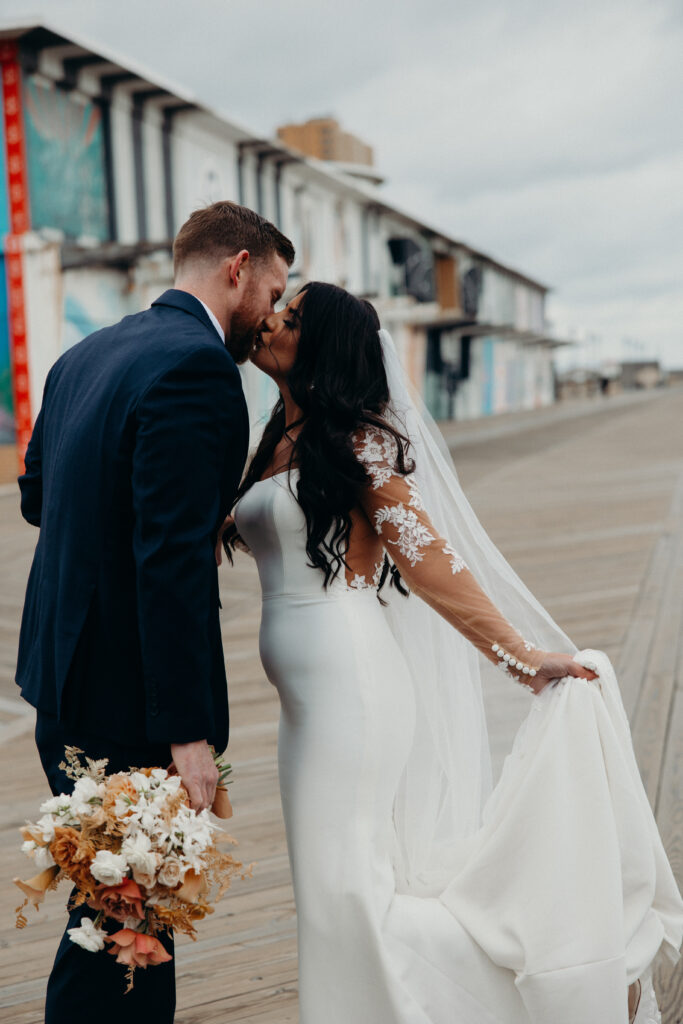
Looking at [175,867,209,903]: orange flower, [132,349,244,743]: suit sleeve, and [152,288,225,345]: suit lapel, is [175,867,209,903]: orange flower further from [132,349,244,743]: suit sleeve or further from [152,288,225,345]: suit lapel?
[152,288,225,345]: suit lapel

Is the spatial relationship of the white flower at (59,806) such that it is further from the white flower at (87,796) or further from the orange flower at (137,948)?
the orange flower at (137,948)

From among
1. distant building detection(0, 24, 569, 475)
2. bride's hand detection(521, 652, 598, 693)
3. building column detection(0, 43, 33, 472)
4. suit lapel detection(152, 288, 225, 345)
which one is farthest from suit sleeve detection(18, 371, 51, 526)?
distant building detection(0, 24, 569, 475)

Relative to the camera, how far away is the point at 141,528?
67.7 inches

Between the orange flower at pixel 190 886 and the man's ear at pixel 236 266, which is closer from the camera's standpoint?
the orange flower at pixel 190 886

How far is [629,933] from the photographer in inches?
80.3

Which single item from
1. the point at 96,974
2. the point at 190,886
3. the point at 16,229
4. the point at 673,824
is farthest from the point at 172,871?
the point at 16,229

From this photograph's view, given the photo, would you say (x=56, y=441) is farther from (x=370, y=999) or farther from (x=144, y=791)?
(x=370, y=999)

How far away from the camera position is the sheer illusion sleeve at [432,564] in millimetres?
2066

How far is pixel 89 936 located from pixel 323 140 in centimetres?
5044

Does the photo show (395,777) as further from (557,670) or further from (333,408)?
(333,408)

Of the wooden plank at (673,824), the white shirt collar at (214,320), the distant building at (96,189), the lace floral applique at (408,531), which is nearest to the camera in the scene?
the white shirt collar at (214,320)

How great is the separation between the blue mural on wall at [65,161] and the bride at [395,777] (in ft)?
45.2

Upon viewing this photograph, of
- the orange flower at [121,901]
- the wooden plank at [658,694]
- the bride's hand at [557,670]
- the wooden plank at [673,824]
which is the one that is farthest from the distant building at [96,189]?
the orange flower at [121,901]

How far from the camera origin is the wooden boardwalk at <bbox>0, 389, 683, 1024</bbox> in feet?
8.41
